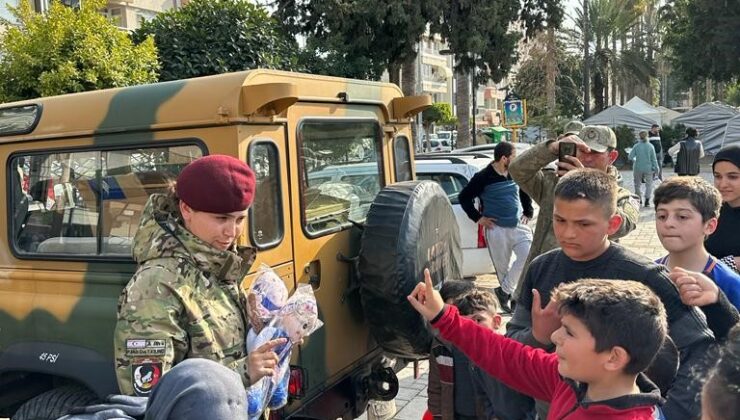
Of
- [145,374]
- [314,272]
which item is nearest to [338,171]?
[314,272]

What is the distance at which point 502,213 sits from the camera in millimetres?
6012

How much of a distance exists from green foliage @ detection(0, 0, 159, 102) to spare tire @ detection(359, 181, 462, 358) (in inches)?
167

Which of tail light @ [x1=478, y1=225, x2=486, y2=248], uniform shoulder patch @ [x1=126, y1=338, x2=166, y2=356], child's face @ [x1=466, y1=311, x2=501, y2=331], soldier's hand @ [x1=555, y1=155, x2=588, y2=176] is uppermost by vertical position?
soldier's hand @ [x1=555, y1=155, x2=588, y2=176]

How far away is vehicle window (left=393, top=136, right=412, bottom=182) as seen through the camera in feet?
13.0

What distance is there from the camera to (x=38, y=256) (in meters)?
2.97

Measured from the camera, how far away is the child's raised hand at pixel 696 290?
6.23ft

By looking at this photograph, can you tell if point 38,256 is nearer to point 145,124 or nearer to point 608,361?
point 145,124

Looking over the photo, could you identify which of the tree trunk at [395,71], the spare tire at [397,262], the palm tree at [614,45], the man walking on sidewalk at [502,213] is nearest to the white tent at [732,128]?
the palm tree at [614,45]

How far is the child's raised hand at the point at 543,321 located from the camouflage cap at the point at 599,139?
1.52 meters

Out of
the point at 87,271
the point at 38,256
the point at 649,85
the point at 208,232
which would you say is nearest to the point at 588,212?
the point at 208,232

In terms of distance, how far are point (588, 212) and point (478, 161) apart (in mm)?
5239

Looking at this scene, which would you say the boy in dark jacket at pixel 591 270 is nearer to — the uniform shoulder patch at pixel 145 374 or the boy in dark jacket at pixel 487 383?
the boy in dark jacket at pixel 487 383

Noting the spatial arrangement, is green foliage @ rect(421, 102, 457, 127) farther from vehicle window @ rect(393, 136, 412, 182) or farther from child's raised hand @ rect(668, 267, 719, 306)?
child's raised hand @ rect(668, 267, 719, 306)

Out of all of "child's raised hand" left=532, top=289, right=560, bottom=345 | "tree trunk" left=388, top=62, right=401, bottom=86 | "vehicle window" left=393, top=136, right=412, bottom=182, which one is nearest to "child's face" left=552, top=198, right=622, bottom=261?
"child's raised hand" left=532, top=289, right=560, bottom=345
